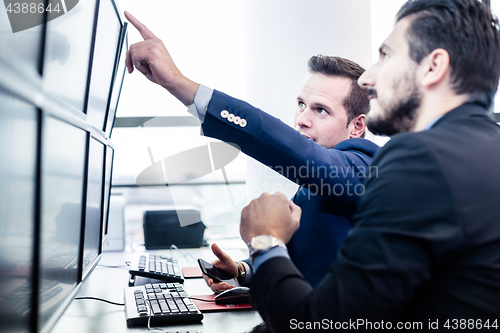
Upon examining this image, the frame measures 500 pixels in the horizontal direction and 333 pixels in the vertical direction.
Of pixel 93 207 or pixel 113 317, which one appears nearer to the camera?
pixel 113 317

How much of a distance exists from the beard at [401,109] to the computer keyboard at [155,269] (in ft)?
3.20

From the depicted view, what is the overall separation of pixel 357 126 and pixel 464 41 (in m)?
0.65

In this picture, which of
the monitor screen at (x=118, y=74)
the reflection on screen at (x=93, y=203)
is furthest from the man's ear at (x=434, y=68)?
the monitor screen at (x=118, y=74)

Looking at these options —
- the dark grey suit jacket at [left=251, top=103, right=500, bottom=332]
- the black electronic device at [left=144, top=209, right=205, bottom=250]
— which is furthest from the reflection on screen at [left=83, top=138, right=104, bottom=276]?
the black electronic device at [left=144, top=209, right=205, bottom=250]

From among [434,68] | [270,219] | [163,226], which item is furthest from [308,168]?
[163,226]

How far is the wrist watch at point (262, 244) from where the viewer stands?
0.70m

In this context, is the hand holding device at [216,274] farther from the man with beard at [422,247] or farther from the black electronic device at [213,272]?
the man with beard at [422,247]

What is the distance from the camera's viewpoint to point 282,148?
0.90 metres

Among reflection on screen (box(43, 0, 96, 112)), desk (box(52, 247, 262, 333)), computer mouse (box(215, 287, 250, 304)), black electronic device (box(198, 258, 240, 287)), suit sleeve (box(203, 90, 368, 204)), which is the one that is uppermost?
reflection on screen (box(43, 0, 96, 112))

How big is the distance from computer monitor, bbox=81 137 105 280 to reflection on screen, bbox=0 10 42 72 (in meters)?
0.51

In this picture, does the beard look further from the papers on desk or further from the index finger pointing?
the papers on desk

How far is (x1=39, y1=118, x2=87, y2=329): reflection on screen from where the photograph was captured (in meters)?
0.71

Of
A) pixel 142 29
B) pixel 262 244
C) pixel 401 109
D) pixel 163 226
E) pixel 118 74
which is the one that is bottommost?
Answer: pixel 163 226

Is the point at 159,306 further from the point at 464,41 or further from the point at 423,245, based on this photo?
the point at 464,41
